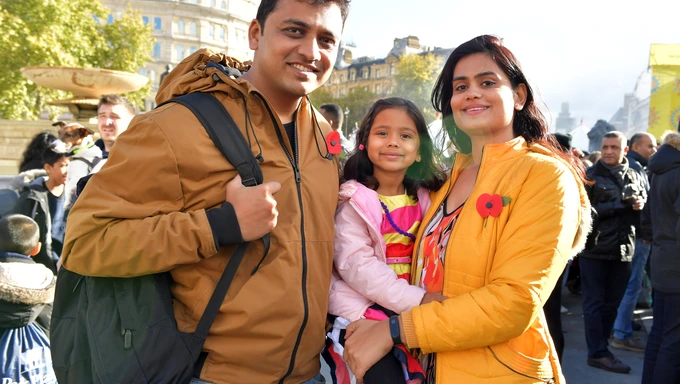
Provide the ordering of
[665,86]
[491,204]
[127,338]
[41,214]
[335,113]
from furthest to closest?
[665,86], [335,113], [41,214], [491,204], [127,338]

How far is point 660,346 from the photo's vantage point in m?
3.83

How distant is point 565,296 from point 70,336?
26.5 ft

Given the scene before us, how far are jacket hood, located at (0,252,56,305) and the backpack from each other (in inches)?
64.3

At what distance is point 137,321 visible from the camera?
5.31ft

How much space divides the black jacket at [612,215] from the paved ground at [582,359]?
43.9 inches

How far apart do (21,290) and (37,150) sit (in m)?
2.90

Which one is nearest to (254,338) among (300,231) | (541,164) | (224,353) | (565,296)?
(224,353)

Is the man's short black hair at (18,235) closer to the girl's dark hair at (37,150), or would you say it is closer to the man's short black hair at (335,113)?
the girl's dark hair at (37,150)

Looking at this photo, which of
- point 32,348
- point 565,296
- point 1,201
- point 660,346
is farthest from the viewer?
point 565,296

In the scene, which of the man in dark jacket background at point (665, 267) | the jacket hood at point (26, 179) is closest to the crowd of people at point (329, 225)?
the man in dark jacket background at point (665, 267)

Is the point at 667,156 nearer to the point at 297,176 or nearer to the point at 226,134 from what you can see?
the point at 297,176

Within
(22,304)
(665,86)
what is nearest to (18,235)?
(22,304)

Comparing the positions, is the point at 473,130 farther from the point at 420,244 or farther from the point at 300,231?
the point at 300,231

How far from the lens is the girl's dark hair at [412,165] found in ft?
8.28
